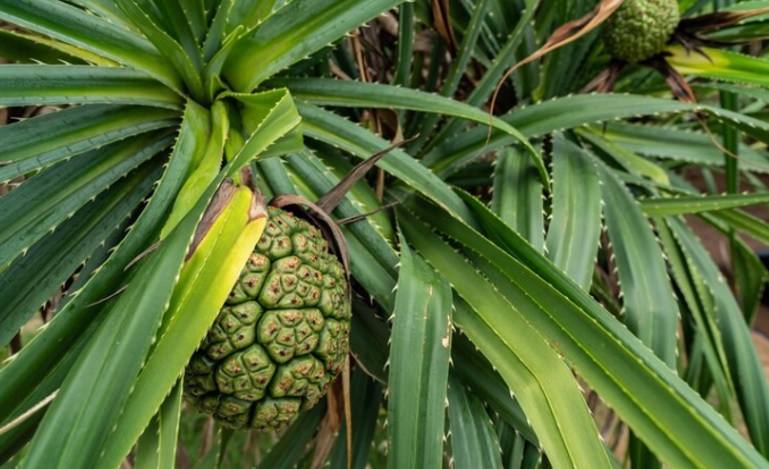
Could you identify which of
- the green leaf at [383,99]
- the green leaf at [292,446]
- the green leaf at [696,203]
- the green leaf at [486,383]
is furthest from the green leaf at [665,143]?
the green leaf at [292,446]

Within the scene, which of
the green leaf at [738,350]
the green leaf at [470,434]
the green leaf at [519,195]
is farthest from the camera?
the green leaf at [738,350]

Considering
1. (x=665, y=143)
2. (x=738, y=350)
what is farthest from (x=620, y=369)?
(x=665, y=143)

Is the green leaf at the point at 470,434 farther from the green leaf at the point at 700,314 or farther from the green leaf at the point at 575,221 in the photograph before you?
the green leaf at the point at 700,314

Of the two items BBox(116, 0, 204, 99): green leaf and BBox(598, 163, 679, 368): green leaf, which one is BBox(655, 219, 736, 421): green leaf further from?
BBox(116, 0, 204, 99): green leaf

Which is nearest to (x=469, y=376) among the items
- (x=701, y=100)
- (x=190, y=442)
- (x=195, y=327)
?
(x=195, y=327)

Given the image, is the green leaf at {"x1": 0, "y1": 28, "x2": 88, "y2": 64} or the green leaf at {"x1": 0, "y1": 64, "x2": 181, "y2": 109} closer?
the green leaf at {"x1": 0, "y1": 64, "x2": 181, "y2": 109}

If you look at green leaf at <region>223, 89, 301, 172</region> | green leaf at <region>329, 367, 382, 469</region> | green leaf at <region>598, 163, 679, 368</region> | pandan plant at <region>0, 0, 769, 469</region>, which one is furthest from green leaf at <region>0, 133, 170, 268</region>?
green leaf at <region>598, 163, 679, 368</region>
